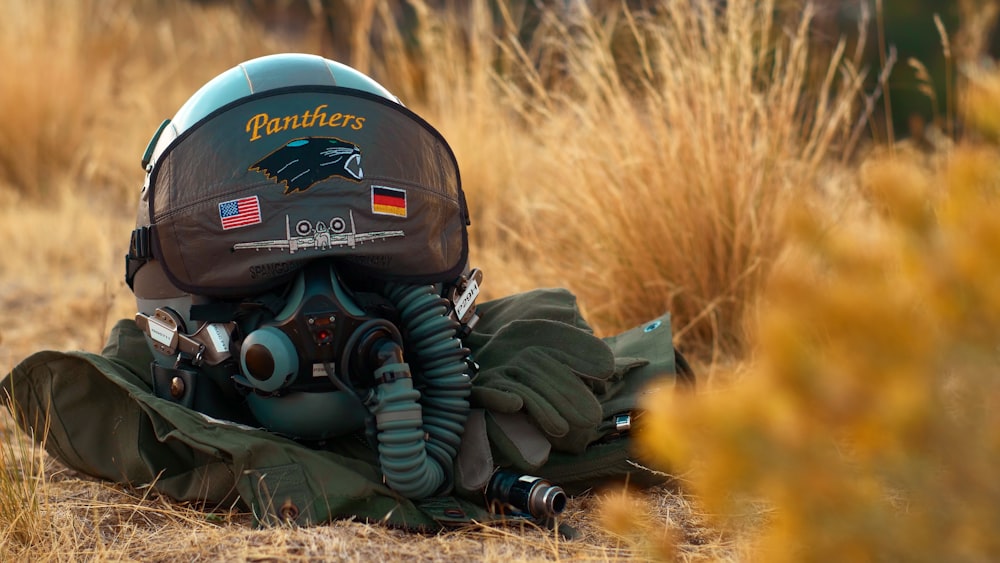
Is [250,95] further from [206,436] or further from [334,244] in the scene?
[206,436]

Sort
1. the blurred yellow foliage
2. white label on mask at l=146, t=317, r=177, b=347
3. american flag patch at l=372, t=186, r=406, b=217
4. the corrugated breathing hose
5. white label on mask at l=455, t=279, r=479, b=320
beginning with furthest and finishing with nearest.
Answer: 1. white label on mask at l=455, t=279, r=479, b=320
2. white label on mask at l=146, t=317, r=177, b=347
3. american flag patch at l=372, t=186, r=406, b=217
4. the corrugated breathing hose
5. the blurred yellow foliage

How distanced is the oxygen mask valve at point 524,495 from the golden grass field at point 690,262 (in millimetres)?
58

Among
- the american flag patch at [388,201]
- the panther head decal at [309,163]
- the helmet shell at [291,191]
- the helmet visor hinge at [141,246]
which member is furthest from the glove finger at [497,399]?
the helmet visor hinge at [141,246]

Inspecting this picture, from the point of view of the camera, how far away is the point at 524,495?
95.3 inches

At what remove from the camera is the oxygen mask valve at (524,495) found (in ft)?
7.89

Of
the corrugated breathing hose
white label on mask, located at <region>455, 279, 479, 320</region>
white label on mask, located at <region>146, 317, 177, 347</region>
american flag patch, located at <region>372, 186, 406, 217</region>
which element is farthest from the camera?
white label on mask, located at <region>455, 279, 479, 320</region>

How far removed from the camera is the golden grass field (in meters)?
1.40

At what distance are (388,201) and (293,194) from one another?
213mm

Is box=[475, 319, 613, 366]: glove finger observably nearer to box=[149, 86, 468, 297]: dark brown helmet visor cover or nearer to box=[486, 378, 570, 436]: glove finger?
box=[486, 378, 570, 436]: glove finger

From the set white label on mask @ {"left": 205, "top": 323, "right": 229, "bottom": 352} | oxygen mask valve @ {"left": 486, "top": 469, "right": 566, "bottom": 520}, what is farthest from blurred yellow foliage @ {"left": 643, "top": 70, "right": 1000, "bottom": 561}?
white label on mask @ {"left": 205, "top": 323, "right": 229, "bottom": 352}

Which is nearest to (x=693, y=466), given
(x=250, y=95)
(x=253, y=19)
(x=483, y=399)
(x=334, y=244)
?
(x=483, y=399)

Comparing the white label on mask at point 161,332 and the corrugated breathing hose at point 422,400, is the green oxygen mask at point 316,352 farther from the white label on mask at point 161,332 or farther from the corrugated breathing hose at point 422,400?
the white label on mask at point 161,332

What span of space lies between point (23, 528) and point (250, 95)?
3.52 ft

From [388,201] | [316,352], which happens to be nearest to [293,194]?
[388,201]
